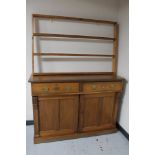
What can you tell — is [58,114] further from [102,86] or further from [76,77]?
[102,86]

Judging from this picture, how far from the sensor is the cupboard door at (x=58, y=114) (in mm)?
1927

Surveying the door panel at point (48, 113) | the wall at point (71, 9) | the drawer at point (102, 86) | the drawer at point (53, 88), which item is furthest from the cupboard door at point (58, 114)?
the wall at point (71, 9)

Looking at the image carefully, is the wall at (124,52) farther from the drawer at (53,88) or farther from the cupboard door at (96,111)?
the drawer at (53,88)

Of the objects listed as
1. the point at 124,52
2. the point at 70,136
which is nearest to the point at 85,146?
the point at 70,136

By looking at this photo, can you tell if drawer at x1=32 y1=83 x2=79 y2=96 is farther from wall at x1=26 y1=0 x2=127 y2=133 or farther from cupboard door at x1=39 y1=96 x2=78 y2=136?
wall at x1=26 y1=0 x2=127 y2=133

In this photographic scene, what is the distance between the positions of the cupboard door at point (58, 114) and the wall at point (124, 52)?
0.75m

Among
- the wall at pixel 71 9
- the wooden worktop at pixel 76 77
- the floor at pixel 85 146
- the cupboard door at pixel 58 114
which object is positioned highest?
the wall at pixel 71 9
